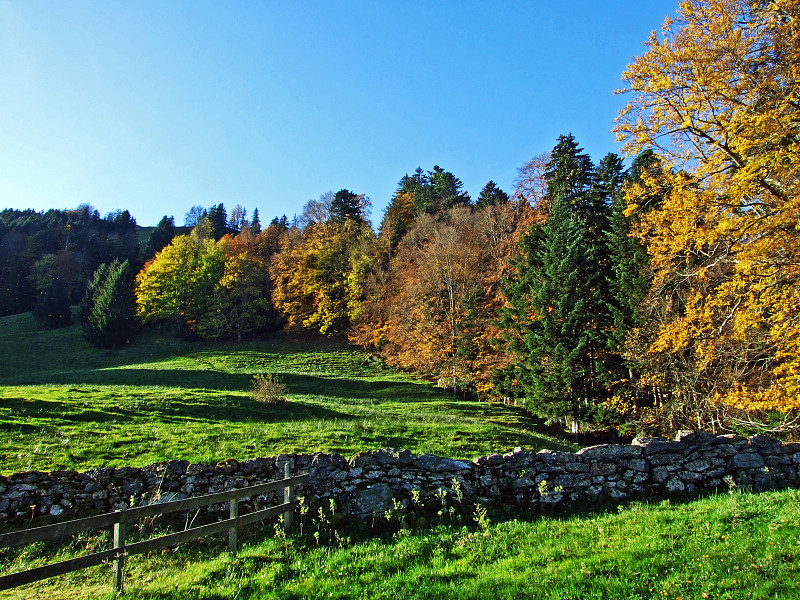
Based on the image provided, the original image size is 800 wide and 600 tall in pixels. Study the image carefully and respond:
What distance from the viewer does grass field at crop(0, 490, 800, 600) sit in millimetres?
4746

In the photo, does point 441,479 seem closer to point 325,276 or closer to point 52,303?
point 325,276

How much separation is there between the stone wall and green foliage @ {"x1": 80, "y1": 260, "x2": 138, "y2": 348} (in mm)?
52526

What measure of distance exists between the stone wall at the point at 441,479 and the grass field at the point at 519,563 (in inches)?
40.2

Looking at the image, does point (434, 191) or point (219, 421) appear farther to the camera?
point (434, 191)

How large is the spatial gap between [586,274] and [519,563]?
24.4 m

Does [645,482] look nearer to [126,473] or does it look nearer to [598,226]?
[126,473]

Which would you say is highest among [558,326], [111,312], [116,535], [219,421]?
[111,312]

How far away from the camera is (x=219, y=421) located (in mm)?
17031

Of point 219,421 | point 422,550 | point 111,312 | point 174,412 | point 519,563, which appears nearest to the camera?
point 519,563

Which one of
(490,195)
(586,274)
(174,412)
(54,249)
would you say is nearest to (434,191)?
(490,195)

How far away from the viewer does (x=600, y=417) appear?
23.5 meters

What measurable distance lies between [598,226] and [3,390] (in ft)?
123

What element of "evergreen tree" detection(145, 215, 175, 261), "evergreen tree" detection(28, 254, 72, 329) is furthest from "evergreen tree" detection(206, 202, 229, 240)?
"evergreen tree" detection(28, 254, 72, 329)

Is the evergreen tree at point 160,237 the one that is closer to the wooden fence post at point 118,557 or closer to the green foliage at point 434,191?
the green foliage at point 434,191
